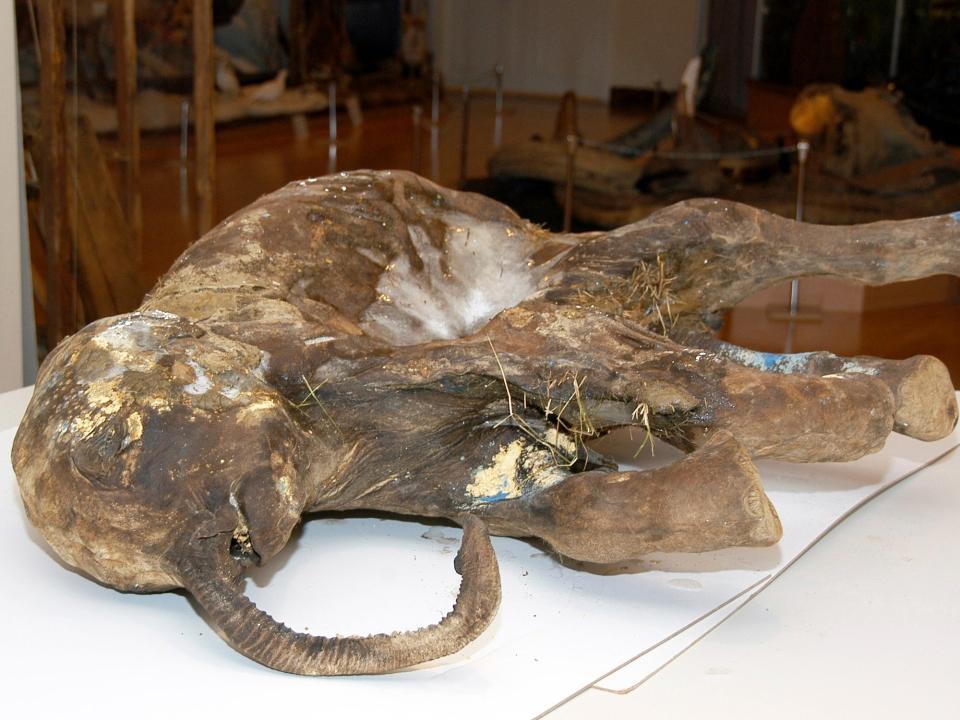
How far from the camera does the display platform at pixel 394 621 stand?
1394 mm

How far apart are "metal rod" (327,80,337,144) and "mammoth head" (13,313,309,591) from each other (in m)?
1.75

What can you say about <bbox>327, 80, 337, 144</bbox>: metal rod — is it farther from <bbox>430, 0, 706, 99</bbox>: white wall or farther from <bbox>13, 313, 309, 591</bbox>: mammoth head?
<bbox>13, 313, 309, 591</bbox>: mammoth head

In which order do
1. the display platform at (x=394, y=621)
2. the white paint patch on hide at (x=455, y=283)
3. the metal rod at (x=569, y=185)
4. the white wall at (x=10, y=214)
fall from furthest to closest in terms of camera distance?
the metal rod at (x=569, y=185)
the white wall at (x=10, y=214)
the white paint patch on hide at (x=455, y=283)
the display platform at (x=394, y=621)

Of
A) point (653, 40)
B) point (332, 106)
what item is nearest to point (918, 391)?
point (653, 40)

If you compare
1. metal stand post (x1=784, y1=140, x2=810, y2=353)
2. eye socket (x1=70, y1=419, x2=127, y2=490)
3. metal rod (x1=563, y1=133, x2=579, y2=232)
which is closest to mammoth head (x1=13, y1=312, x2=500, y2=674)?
eye socket (x1=70, y1=419, x2=127, y2=490)

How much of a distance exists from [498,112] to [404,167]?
33cm

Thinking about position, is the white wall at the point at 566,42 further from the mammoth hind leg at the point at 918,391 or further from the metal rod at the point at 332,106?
the mammoth hind leg at the point at 918,391

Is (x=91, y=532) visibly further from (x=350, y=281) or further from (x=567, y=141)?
(x=567, y=141)

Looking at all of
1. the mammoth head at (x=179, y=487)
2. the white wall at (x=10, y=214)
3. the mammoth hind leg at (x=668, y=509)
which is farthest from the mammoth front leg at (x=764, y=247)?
the white wall at (x=10, y=214)

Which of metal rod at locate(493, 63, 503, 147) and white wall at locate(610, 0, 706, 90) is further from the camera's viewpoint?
metal rod at locate(493, 63, 503, 147)

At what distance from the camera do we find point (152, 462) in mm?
1485

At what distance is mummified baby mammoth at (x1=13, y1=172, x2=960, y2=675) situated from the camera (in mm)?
1488

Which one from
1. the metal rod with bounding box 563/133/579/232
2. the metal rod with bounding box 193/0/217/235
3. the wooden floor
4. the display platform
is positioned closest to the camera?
the display platform

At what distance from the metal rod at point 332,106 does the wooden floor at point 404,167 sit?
2 cm
